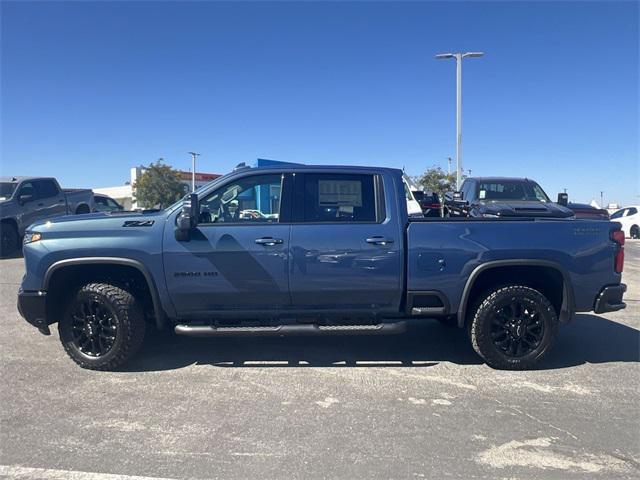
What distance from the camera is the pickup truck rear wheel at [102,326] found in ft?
15.2

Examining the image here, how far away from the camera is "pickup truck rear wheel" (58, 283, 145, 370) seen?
462 cm

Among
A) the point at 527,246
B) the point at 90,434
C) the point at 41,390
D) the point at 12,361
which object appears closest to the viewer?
the point at 90,434

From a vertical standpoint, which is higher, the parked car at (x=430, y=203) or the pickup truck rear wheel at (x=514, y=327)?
the parked car at (x=430, y=203)

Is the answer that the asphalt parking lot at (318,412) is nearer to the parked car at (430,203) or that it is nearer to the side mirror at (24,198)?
the parked car at (430,203)

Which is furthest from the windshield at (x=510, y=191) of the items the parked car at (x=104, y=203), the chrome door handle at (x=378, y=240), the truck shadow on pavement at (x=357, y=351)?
the parked car at (x=104, y=203)

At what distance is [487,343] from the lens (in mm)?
4758

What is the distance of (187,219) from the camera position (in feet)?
14.5

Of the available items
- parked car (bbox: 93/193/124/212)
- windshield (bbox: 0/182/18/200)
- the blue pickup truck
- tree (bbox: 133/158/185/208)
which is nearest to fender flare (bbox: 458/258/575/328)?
the blue pickup truck

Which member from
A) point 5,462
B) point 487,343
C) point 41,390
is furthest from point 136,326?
point 487,343

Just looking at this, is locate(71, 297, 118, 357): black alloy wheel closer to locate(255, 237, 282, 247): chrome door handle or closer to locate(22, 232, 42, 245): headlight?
locate(22, 232, 42, 245): headlight

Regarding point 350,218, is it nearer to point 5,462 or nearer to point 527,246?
point 527,246

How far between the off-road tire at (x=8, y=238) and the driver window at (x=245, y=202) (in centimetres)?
1025

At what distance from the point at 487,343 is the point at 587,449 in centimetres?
147

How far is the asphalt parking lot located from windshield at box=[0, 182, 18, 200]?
8702 millimetres
